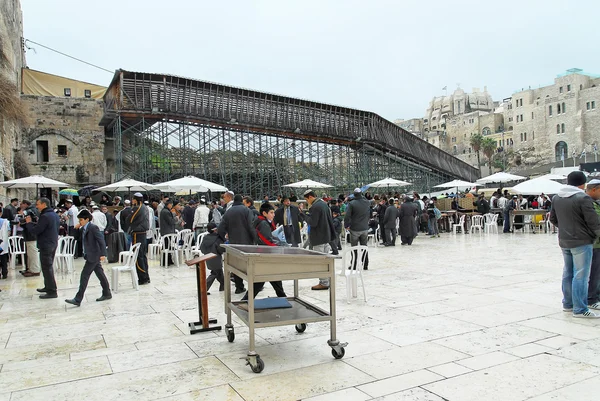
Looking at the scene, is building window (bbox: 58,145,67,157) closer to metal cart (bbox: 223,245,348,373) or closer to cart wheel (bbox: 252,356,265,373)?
metal cart (bbox: 223,245,348,373)

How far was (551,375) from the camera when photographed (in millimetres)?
3279

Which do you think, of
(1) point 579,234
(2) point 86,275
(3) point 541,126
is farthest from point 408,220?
(3) point 541,126

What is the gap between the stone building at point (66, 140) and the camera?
24812mm

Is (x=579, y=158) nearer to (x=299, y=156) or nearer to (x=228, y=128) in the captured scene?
(x=299, y=156)

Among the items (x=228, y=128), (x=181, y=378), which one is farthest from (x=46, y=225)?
(x=228, y=128)

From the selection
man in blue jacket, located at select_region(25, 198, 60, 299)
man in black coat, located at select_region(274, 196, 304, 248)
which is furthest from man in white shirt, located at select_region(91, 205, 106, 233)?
man in black coat, located at select_region(274, 196, 304, 248)

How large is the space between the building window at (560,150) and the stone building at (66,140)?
64123mm

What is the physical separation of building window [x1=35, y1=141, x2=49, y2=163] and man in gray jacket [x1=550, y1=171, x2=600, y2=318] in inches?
1039

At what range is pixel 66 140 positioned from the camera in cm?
2562

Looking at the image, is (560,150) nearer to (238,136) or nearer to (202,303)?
(238,136)

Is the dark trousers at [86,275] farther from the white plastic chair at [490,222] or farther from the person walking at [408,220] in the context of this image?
the white plastic chair at [490,222]

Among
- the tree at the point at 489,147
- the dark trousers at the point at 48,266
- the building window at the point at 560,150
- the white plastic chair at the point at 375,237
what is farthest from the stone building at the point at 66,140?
the building window at the point at 560,150

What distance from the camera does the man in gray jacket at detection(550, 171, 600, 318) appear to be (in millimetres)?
4730

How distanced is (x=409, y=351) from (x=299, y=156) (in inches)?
1037
